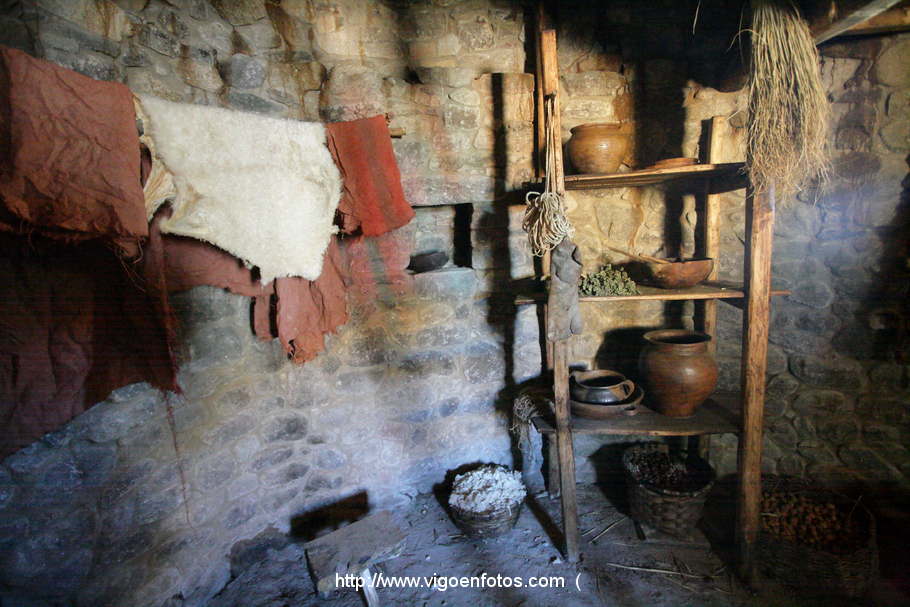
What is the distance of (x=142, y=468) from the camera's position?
1527 mm

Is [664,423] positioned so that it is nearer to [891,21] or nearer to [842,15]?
[842,15]

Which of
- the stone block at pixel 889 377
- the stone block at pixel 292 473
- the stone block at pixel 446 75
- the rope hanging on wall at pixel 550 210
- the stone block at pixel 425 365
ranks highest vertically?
the stone block at pixel 446 75

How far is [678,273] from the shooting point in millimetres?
1903

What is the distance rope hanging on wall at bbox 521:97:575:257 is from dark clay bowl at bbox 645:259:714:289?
49cm

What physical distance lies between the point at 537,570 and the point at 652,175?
6.15ft

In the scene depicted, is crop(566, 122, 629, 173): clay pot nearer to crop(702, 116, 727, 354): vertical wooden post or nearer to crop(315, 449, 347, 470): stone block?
crop(702, 116, 727, 354): vertical wooden post

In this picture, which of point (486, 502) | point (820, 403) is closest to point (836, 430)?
point (820, 403)

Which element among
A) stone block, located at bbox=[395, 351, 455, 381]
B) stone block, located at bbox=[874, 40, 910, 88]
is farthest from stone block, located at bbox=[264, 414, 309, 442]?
stone block, located at bbox=[874, 40, 910, 88]

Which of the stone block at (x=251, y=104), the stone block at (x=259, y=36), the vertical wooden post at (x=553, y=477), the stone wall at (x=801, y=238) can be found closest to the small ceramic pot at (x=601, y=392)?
the stone wall at (x=801, y=238)

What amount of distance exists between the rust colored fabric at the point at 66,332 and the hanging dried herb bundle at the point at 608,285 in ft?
5.59

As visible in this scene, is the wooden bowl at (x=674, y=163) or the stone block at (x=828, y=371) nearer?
the wooden bowl at (x=674, y=163)

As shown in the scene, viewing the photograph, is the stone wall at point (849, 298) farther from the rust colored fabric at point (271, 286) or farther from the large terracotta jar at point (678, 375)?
the rust colored fabric at point (271, 286)

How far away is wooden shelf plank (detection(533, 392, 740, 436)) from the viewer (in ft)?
6.03

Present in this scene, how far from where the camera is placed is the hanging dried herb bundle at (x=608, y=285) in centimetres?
192
